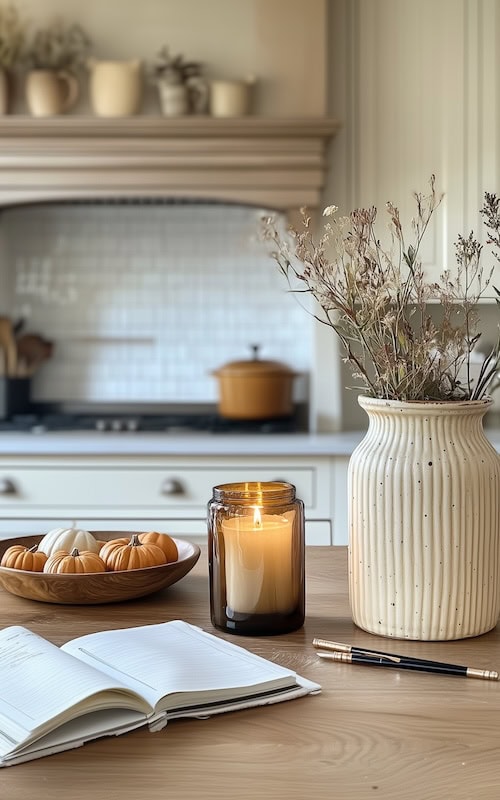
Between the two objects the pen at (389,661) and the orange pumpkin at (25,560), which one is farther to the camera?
the orange pumpkin at (25,560)

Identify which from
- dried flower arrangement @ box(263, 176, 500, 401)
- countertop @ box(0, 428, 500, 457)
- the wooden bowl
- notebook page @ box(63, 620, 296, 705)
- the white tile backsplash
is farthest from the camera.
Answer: the white tile backsplash

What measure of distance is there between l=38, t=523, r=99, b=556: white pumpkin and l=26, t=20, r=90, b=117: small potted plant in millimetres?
2063

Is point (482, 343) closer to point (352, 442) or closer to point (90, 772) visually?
point (352, 442)

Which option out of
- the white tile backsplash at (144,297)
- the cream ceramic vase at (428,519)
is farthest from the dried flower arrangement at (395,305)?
the white tile backsplash at (144,297)

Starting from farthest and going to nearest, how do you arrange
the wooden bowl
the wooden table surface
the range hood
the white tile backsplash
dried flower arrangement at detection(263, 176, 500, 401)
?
the white tile backsplash, the range hood, the wooden bowl, dried flower arrangement at detection(263, 176, 500, 401), the wooden table surface

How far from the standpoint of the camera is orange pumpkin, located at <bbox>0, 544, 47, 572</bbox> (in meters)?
1.20

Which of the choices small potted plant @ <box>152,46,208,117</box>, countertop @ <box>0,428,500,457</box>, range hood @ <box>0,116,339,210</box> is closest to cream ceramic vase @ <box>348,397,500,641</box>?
countertop @ <box>0,428,500,457</box>

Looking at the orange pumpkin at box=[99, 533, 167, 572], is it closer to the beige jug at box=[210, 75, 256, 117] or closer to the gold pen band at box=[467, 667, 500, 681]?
the gold pen band at box=[467, 667, 500, 681]

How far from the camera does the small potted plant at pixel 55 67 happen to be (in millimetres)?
2998

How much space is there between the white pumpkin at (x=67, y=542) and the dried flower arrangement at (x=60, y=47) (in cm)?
216

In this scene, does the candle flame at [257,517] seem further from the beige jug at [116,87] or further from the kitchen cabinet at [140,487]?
the beige jug at [116,87]

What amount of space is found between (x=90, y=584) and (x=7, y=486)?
69.5 inches

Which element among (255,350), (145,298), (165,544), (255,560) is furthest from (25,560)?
(145,298)

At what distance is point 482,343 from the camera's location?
11.0 ft
